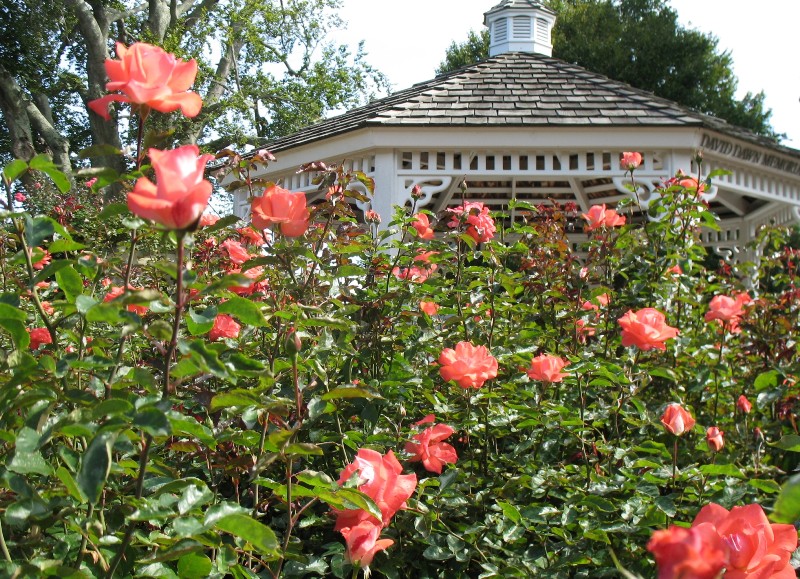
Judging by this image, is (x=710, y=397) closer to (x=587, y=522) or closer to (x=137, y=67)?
(x=587, y=522)

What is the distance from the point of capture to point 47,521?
1098mm

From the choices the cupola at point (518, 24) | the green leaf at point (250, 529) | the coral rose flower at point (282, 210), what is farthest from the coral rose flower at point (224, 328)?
the cupola at point (518, 24)

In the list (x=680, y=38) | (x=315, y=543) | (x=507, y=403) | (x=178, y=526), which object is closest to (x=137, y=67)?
(x=178, y=526)

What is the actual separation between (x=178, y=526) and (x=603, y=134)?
6.56m

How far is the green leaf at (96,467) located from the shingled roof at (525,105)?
622 centimetres

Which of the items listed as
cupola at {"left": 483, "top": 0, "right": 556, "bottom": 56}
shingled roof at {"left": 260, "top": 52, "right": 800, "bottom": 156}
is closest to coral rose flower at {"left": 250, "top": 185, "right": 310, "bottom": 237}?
shingled roof at {"left": 260, "top": 52, "right": 800, "bottom": 156}

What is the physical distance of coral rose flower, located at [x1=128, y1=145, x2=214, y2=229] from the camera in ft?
2.89

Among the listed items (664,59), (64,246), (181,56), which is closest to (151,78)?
(64,246)

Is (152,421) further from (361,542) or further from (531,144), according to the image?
(531,144)

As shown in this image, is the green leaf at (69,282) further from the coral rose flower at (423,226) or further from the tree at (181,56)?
the tree at (181,56)

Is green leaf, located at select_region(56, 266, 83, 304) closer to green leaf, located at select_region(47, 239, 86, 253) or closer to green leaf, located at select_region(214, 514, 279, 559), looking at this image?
green leaf, located at select_region(47, 239, 86, 253)

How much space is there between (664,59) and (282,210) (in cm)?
2236

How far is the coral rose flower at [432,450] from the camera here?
161 cm

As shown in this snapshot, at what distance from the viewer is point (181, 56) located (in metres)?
15.4
